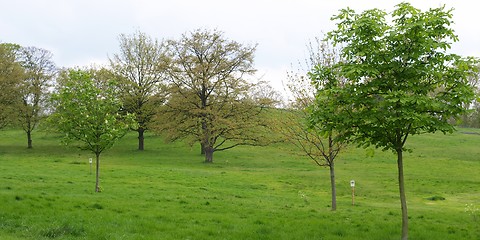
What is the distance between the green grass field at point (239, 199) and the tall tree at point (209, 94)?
3011 millimetres

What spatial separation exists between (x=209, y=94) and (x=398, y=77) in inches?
1422

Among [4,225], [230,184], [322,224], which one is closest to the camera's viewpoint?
[4,225]

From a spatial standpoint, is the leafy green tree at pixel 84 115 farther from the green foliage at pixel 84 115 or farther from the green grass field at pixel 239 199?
the green grass field at pixel 239 199

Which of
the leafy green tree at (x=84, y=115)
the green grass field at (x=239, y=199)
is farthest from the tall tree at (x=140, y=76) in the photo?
the leafy green tree at (x=84, y=115)

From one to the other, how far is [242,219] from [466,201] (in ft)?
52.4

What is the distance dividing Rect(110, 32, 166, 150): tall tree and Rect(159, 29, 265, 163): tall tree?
585cm

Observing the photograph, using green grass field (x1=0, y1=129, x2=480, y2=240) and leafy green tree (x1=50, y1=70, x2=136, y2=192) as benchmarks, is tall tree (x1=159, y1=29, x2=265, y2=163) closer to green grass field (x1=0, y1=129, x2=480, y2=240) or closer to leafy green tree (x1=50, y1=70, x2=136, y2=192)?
green grass field (x1=0, y1=129, x2=480, y2=240)

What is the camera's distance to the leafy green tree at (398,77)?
34.5 ft

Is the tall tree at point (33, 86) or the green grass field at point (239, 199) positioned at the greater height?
the tall tree at point (33, 86)

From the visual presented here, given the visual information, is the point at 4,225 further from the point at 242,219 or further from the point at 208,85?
the point at 208,85

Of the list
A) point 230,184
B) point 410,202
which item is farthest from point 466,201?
point 230,184

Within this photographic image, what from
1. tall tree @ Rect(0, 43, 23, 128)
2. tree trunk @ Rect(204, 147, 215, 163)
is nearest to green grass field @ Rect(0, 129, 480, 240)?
tree trunk @ Rect(204, 147, 215, 163)

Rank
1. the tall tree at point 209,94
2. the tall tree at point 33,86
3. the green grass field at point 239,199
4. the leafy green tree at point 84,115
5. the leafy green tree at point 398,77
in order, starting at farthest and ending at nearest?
the tall tree at point 33,86 < the tall tree at point 209,94 < the leafy green tree at point 84,115 < the green grass field at point 239,199 < the leafy green tree at point 398,77

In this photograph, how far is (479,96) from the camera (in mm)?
10688
